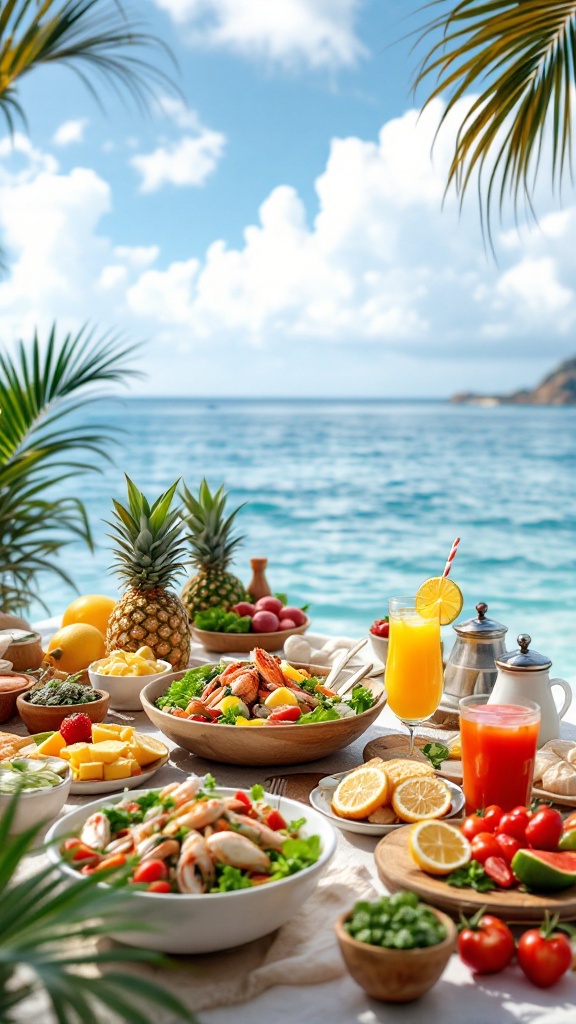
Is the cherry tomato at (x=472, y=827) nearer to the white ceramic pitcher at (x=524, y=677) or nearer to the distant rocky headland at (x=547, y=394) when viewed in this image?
the white ceramic pitcher at (x=524, y=677)

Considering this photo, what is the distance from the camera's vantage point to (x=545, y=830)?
61.7 inches

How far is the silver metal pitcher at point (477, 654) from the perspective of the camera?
2.42 m

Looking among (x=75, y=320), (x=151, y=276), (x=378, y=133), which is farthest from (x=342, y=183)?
(x=75, y=320)

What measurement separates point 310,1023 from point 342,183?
39007mm

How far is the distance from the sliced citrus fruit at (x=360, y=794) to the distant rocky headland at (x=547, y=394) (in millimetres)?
42213

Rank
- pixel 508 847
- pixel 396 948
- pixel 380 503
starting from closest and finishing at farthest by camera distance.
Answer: pixel 396 948 → pixel 508 847 → pixel 380 503

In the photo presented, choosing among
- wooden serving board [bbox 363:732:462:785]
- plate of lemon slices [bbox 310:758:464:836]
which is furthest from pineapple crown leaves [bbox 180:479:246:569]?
plate of lemon slices [bbox 310:758:464:836]

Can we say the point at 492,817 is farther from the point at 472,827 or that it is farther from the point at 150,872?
the point at 150,872

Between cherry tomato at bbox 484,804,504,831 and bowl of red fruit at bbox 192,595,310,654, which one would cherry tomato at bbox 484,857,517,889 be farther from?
bowl of red fruit at bbox 192,595,310,654

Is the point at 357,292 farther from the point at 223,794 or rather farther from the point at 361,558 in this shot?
the point at 223,794

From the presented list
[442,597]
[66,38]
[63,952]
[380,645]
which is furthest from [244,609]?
[66,38]

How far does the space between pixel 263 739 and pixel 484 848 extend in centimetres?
62

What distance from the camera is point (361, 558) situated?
20.4 metres

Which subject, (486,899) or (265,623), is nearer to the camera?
(486,899)
